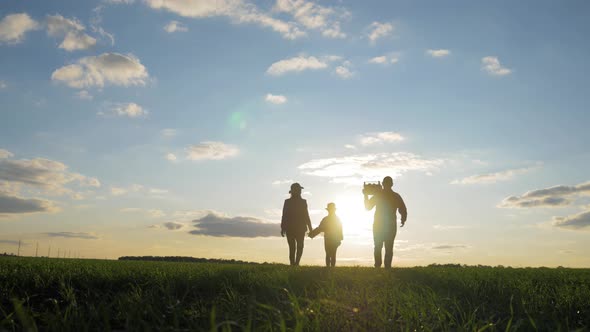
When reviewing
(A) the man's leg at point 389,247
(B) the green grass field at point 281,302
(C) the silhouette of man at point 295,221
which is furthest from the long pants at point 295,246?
(B) the green grass field at point 281,302

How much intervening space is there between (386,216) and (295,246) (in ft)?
11.8

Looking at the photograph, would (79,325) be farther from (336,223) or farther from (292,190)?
(336,223)

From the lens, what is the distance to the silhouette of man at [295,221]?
1603cm

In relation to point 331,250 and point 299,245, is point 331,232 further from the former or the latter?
Answer: point 299,245

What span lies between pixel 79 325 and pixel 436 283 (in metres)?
6.25

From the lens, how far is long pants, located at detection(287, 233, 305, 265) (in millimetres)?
16109

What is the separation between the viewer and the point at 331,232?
17562 millimetres

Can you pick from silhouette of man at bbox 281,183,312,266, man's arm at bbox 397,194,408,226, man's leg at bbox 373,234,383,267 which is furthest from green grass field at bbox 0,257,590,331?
silhouette of man at bbox 281,183,312,266

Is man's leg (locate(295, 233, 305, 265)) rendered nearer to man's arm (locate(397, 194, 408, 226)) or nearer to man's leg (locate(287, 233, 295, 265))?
man's leg (locate(287, 233, 295, 265))

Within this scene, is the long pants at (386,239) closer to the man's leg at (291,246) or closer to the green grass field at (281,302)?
the man's leg at (291,246)

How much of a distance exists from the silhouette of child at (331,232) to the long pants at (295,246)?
126 centimetres

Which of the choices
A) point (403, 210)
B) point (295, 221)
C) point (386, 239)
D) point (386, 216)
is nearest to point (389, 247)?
point (386, 239)

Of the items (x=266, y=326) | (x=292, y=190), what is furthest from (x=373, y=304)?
(x=292, y=190)

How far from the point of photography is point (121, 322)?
5141 mm
